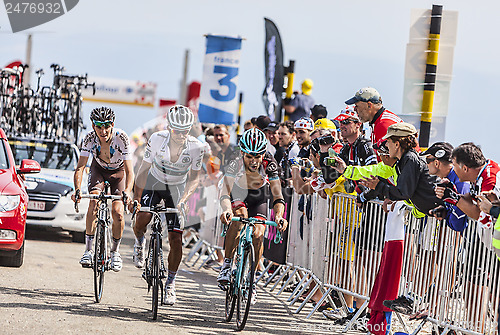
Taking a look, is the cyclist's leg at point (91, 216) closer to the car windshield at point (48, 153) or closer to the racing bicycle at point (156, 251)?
the racing bicycle at point (156, 251)

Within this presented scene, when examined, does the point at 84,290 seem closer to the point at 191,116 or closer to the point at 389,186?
the point at 191,116

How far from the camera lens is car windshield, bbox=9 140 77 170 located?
57.4 ft

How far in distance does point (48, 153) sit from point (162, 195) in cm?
795

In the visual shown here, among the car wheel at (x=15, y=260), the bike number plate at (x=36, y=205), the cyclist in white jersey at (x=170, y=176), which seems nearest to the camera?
the cyclist in white jersey at (x=170, y=176)

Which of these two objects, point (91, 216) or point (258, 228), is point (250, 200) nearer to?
point (258, 228)

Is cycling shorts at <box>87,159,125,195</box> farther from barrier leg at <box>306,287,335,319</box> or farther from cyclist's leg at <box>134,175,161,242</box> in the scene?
barrier leg at <box>306,287,335,319</box>

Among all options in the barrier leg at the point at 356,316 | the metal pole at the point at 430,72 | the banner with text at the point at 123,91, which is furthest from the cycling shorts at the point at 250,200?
the banner with text at the point at 123,91

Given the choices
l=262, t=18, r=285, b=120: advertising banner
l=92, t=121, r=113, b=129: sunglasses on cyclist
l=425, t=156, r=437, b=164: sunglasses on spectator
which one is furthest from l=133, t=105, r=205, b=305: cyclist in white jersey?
l=262, t=18, r=285, b=120: advertising banner

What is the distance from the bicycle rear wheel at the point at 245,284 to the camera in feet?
30.7

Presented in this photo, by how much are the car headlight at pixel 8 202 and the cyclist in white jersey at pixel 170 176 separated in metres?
2.35

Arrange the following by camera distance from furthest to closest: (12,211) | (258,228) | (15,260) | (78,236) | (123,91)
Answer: (123,91), (78,236), (15,260), (12,211), (258,228)

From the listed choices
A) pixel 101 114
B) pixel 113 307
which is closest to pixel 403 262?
pixel 113 307

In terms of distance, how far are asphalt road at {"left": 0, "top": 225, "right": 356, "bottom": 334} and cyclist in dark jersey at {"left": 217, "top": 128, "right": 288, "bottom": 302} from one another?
0.78 m

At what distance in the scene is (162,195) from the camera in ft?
34.2
